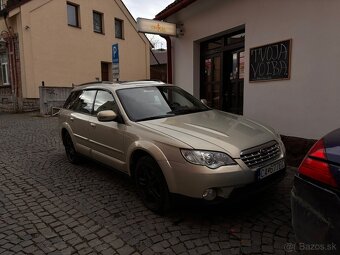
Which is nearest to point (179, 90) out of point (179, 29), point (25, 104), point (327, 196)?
point (327, 196)

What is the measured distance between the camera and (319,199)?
5.98 feet

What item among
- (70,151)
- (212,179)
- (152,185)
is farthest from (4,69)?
(212,179)

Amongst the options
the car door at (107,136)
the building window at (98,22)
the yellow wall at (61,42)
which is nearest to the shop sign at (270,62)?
the car door at (107,136)

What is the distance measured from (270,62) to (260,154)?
3.75 metres

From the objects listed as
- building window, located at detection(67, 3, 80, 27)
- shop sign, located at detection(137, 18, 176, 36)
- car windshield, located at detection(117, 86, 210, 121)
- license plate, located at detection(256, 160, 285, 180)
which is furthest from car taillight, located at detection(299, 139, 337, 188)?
building window, located at detection(67, 3, 80, 27)

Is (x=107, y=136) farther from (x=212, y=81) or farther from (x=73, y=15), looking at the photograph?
(x=73, y=15)

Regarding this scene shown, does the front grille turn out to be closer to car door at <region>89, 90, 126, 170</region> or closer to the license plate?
the license plate

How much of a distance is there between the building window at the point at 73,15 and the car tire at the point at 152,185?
54.9 ft

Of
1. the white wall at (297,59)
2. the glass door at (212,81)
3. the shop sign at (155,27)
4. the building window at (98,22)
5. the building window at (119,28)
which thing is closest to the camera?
the white wall at (297,59)

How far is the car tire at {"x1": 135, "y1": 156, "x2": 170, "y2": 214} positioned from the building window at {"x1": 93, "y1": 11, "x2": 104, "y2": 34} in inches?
707

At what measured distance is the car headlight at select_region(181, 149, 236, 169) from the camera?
3137 millimetres

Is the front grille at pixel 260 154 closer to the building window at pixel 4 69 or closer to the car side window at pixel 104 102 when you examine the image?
the car side window at pixel 104 102

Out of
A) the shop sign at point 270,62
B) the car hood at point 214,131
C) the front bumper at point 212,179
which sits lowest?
the front bumper at point 212,179

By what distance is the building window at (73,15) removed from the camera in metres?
18.4
